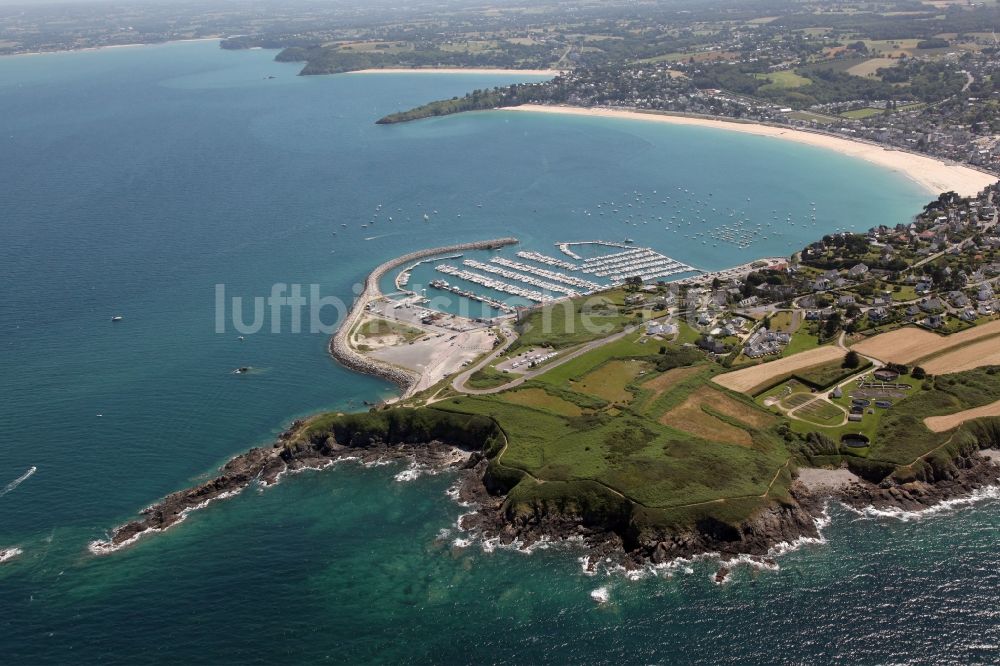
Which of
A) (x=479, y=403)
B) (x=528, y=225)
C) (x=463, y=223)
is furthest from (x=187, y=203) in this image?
(x=479, y=403)

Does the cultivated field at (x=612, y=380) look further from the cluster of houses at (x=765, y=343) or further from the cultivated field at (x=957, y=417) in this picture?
the cultivated field at (x=957, y=417)

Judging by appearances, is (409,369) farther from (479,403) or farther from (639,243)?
(639,243)

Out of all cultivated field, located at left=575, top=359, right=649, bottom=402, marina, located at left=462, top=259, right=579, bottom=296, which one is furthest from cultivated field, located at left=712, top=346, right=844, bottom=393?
marina, located at left=462, top=259, right=579, bottom=296

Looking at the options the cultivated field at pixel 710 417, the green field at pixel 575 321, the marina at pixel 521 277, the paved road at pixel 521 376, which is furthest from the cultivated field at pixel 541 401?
the marina at pixel 521 277

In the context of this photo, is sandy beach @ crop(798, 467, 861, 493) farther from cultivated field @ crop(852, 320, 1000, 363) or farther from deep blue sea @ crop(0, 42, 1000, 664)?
cultivated field @ crop(852, 320, 1000, 363)

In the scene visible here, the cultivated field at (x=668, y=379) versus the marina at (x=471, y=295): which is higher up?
the cultivated field at (x=668, y=379)

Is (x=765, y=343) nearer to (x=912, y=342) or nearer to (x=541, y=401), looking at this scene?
(x=912, y=342)
